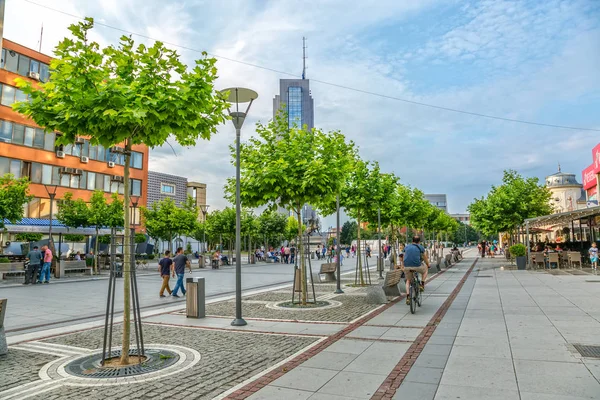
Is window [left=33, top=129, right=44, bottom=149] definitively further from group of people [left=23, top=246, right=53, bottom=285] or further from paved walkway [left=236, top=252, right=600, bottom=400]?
paved walkway [left=236, top=252, right=600, bottom=400]

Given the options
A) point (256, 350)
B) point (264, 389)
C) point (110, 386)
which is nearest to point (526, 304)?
point (256, 350)

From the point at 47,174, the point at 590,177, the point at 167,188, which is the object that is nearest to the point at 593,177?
the point at 590,177

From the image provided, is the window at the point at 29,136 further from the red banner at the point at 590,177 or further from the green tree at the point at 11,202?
the red banner at the point at 590,177

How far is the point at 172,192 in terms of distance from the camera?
8988 centimetres

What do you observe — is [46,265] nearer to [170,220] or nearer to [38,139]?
[170,220]

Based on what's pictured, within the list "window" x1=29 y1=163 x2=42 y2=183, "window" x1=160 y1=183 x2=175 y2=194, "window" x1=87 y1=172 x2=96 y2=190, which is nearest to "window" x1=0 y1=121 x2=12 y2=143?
"window" x1=29 y1=163 x2=42 y2=183

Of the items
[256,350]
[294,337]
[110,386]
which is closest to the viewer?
[110,386]

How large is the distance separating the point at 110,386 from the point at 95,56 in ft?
13.9

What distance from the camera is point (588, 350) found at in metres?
6.34

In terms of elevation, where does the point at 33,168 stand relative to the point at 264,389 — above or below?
above

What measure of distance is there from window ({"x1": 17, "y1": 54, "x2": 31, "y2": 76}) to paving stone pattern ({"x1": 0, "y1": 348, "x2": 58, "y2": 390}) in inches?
1555

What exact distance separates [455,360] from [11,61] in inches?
1728

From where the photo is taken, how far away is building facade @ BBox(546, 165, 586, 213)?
84000mm

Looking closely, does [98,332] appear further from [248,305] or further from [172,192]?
[172,192]
